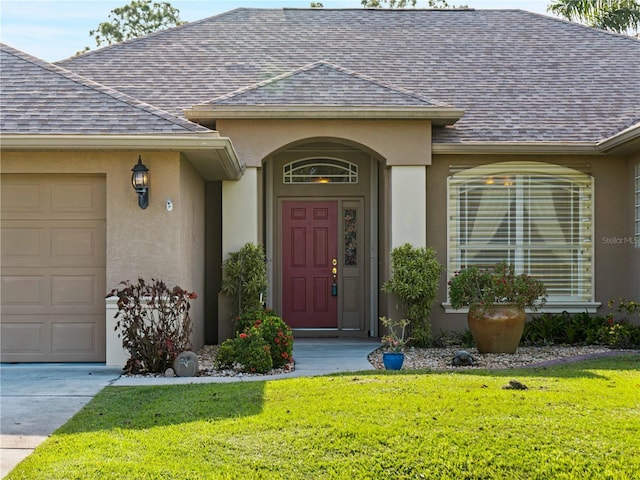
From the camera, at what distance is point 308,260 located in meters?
14.6

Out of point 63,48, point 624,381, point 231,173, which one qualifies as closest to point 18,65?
point 231,173

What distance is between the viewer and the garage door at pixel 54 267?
34.4ft

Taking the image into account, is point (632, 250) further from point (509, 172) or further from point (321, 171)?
point (321, 171)

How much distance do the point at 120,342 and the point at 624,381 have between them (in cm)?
568

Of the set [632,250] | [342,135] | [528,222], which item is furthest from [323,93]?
[632,250]

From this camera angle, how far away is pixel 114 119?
406 inches

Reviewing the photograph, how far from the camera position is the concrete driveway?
623 centimetres

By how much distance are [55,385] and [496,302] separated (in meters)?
5.82

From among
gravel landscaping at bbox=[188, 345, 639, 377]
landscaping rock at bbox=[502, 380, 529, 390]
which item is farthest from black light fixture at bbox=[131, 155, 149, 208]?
landscaping rock at bbox=[502, 380, 529, 390]

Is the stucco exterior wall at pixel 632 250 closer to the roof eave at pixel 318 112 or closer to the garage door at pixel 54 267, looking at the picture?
the roof eave at pixel 318 112

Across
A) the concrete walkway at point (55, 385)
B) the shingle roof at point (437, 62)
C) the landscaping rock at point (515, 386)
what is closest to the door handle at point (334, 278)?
the concrete walkway at point (55, 385)

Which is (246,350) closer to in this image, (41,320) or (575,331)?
(41,320)

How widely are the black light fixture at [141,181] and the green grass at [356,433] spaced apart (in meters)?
2.79

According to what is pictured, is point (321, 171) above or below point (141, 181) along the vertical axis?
above
